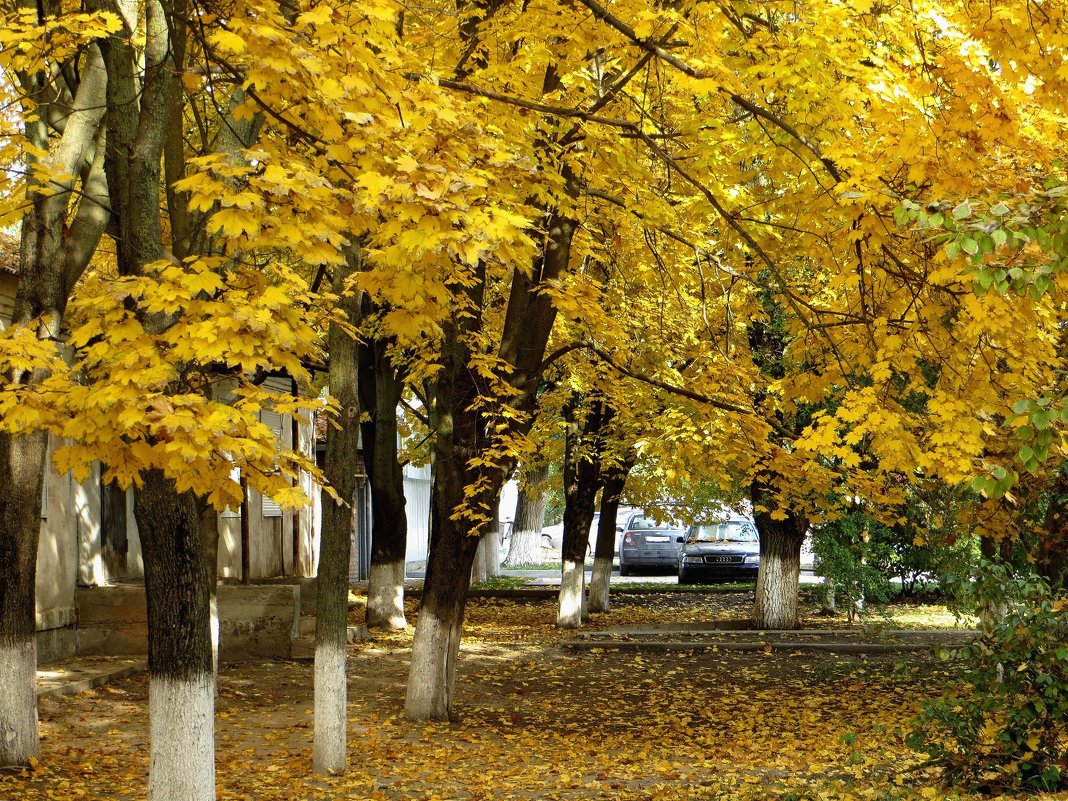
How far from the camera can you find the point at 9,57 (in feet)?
22.5

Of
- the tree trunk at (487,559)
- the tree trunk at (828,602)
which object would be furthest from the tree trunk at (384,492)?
the tree trunk at (487,559)

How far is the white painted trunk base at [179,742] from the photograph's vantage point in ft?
20.1

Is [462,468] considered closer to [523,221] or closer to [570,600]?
[523,221]

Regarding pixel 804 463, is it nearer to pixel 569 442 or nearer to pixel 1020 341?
pixel 1020 341

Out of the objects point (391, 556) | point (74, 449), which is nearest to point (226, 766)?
point (74, 449)

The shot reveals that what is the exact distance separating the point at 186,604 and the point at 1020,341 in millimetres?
5891

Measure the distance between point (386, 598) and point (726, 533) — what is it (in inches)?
495

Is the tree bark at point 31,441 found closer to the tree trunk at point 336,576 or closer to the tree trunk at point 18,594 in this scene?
the tree trunk at point 18,594

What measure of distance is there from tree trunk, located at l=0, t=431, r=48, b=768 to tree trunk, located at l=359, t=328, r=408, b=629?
9255 mm

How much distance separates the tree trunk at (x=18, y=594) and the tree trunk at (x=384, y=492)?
364 inches

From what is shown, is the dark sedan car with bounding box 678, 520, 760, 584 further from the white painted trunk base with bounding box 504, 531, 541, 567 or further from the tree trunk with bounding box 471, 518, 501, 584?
the white painted trunk base with bounding box 504, 531, 541, 567

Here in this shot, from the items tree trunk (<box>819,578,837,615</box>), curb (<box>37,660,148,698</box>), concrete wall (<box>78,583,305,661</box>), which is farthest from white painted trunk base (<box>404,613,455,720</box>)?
tree trunk (<box>819,578,837,615</box>)

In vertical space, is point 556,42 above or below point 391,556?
above

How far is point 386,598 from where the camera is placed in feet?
59.1
